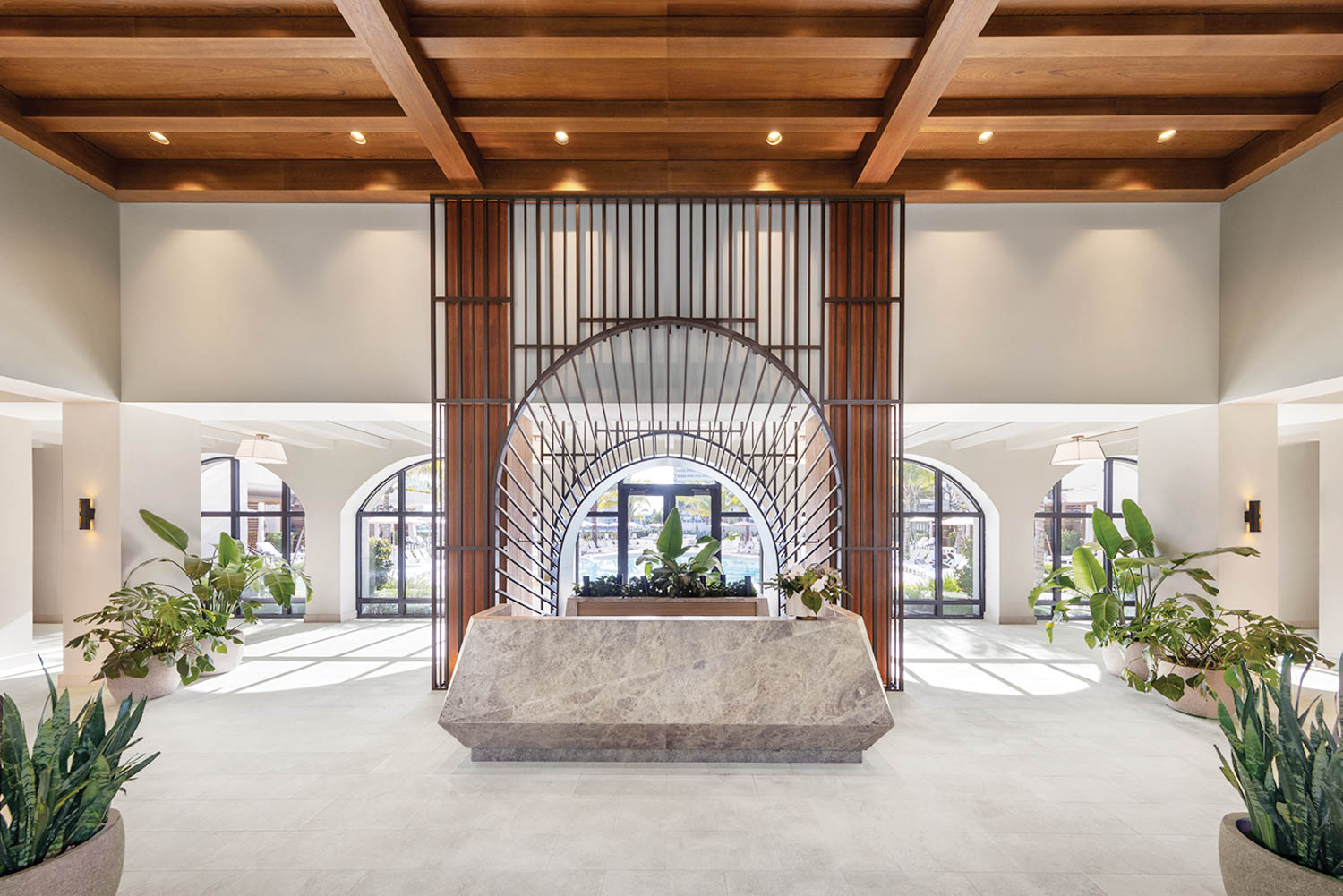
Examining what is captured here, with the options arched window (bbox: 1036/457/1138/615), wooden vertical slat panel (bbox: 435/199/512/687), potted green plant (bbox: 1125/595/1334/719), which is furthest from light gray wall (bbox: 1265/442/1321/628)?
wooden vertical slat panel (bbox: 435/199/512/687)

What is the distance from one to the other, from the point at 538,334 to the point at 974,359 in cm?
335

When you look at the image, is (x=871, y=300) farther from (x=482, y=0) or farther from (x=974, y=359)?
(x=482, y=0)

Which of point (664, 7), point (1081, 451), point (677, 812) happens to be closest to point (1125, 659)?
point (1081, 451)

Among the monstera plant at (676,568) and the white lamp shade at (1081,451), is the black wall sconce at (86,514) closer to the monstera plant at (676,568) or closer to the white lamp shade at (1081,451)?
the monstera plant at (676,568)

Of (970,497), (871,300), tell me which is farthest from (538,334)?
(970,497)

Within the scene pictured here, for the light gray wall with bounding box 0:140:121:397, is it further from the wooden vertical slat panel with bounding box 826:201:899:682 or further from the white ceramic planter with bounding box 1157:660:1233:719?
the white ceramic planter with bounding box 1157:660:1233:719

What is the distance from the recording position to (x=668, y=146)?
4965mm

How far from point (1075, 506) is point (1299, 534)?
8.38 ft

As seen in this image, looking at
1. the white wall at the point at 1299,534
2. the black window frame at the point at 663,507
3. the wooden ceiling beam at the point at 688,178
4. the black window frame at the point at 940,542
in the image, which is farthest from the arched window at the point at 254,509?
the white wall at the point at 1299,534

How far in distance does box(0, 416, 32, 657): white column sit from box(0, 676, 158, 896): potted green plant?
6378 millimetres

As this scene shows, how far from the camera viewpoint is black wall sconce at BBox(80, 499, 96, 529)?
5.29 metres

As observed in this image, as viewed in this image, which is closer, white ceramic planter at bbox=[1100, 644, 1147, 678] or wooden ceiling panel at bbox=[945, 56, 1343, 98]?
wooden ceiling panel at bbox=[945, 56, 1343, 98]

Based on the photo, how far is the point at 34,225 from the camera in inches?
186

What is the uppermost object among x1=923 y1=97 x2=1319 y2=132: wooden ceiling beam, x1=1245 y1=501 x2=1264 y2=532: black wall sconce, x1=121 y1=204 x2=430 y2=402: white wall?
x1=923 y1=97 x2=1319 y2=132: wooden ceiling beam
